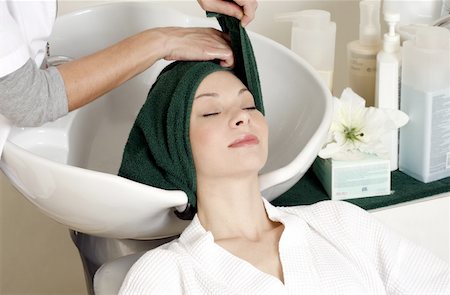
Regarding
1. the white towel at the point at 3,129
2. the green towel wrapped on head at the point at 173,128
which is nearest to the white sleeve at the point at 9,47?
the white towel at the point at 3,129

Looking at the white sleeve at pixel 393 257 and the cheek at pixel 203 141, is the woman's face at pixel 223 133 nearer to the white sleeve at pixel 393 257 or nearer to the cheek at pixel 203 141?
the cheek at pixel 203 141

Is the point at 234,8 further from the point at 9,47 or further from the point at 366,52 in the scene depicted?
the point at 366,52

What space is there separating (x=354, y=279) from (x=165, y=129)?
1.43ft

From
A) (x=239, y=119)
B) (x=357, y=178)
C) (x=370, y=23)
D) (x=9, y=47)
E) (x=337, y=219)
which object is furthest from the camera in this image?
(x=370, y=23)

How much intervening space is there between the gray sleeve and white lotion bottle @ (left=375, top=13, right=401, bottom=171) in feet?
2.44

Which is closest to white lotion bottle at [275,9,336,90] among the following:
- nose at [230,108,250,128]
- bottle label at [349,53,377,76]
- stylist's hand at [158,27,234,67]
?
bottle label at [349,53,377,76]

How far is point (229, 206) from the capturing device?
61.4 inches

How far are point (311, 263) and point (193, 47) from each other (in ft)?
1.49

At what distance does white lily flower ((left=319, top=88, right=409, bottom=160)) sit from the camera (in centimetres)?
186

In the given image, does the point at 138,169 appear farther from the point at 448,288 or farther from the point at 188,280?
the point at 448,288

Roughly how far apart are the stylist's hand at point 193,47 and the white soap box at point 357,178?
1.23 ft

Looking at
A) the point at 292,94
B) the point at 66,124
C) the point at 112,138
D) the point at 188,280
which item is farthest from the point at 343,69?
the point at 188,280

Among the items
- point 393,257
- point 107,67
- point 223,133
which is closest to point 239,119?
point 223,133

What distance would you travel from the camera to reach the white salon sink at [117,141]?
1.45 meters
